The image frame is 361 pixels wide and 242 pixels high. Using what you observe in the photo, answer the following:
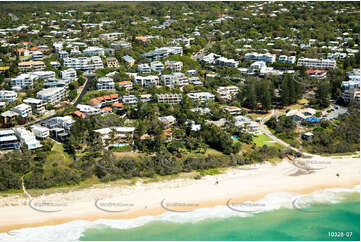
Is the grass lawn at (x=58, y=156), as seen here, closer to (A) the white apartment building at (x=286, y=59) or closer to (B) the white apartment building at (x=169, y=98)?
(B) the white apartment building at (x=169, y=98)

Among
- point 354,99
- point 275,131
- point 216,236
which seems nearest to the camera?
point 216,236

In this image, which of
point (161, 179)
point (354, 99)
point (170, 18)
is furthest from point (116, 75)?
point (170, 18)

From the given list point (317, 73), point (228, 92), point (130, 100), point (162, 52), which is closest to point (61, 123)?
point (130, 100)

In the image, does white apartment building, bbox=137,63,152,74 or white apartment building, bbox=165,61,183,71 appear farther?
white apartment building, bbox=165,61,183,71

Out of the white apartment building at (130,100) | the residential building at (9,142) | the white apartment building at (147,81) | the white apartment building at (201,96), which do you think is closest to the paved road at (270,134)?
the white apartment building at (201,96)

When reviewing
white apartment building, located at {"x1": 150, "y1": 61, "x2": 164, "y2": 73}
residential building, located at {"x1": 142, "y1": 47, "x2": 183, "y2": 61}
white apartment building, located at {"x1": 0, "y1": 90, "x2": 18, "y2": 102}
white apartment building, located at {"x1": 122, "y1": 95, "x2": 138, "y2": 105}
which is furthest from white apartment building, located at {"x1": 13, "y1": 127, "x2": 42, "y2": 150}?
residential building, located at {"x1": 142, "y1": 47, "x2": 183, "y2": 61}

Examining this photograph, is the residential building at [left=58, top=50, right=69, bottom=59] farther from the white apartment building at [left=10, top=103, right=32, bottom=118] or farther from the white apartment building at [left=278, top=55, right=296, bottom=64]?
the white apartment building at [left=278, top=55, right=296, bottom=64]

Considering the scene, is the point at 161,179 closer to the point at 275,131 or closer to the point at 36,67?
the point at 275,131
